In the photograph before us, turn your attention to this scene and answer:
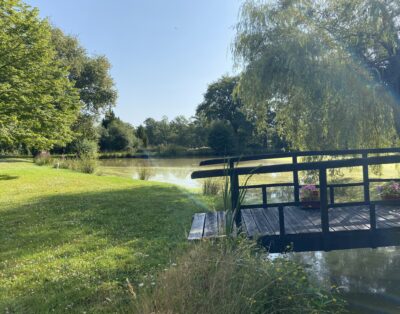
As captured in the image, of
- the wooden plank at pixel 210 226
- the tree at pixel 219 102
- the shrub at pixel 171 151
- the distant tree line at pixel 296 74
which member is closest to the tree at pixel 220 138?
the shrub at pixel 171 151

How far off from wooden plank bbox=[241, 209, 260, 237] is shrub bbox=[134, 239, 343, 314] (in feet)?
5.00

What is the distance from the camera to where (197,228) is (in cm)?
525

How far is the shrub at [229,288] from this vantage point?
2500mm

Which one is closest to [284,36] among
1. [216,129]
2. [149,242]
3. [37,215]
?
[149,242]

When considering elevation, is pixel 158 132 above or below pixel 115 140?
above

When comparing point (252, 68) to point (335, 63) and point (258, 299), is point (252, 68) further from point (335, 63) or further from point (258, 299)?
point (258, 299)

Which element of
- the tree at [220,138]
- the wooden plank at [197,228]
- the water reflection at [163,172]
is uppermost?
the tree at [220,138]

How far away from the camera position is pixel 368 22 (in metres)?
9.06

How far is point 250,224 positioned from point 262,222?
8.0 inches

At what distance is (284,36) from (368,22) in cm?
221

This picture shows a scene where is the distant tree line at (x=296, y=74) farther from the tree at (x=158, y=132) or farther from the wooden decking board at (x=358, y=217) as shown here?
the tree at (x=158, y=132)

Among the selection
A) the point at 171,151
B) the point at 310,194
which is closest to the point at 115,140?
the point at 171,151

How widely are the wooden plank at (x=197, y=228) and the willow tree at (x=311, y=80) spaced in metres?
5.35

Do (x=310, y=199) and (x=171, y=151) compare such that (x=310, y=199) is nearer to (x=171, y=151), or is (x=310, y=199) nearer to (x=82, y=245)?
(x=82, y=245)
